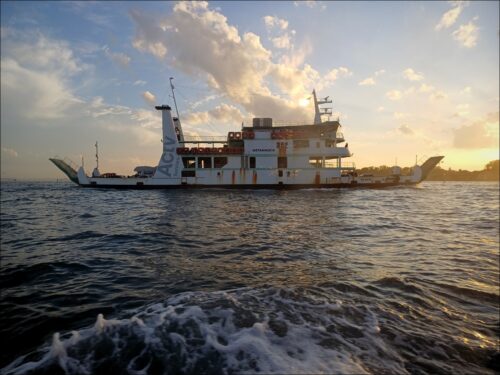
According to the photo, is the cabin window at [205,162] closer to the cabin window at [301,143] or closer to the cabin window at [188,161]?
the cabin window at [188,161]

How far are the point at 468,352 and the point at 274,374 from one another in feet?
7.43

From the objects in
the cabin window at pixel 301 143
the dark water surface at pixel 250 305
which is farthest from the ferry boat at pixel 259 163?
the dark water surface at pixel 250 305

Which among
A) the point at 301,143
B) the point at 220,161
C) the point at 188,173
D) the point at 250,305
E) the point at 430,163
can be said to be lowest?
the point at 250,305

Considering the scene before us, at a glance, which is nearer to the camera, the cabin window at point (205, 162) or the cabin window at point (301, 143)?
the cabin window at point (301, 143)

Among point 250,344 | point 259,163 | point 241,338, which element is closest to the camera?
point 250,344

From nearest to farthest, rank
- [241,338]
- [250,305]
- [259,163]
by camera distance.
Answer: [241,338] → [250,305] → [259,163]

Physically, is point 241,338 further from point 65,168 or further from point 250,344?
point 65,168

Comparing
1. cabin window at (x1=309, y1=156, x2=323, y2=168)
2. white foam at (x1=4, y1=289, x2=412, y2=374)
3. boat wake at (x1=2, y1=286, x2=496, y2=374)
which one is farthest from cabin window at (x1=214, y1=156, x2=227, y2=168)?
boat wake at (x1=2, y1=286, x2=496, y2=374)

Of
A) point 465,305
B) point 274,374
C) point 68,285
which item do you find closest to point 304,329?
point 274,374

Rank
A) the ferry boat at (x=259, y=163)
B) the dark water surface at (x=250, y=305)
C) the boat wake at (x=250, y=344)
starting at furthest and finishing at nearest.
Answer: the ferry boat at (x=259, y=163) < the dark water surface at (x=250, y=305) < the boat wake at (x=250, y=344)

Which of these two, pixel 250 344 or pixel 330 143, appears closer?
pixel 250 344

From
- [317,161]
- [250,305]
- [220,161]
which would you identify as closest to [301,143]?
[317,161]

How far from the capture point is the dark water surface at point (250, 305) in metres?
2.90

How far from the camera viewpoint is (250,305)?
4105 mm
